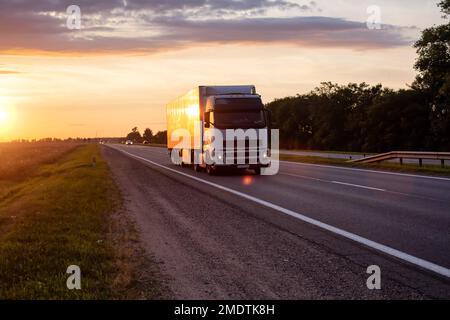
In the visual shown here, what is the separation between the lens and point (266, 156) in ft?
76.5

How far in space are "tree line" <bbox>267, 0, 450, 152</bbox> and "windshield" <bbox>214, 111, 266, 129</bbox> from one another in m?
1.04

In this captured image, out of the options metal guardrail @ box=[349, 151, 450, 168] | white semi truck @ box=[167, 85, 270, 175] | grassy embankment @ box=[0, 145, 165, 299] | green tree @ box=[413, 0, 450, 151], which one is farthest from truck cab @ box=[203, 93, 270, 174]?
green tree @ box=[413, 0, 450, 151]

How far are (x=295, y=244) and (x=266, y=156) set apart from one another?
15.1 metres

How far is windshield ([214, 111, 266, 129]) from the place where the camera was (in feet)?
74.6

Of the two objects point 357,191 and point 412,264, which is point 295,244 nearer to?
point 412,264

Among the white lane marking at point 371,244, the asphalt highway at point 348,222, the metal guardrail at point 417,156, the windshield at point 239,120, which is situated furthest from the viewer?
the metal guardrail at point 417,156

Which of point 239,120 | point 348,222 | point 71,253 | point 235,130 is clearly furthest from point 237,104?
point 71,253

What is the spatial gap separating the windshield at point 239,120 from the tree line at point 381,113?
1037 millimetres

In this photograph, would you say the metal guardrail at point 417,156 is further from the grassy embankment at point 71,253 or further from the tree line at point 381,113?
the grassy embankment at point 71,253

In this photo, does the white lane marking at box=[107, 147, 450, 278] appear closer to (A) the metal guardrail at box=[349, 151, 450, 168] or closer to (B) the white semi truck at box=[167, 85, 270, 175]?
(B) the white semi truck at box=[167, 85, 270, 175]

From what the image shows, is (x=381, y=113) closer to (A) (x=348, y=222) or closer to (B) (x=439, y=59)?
(B) (x=439, y=59)

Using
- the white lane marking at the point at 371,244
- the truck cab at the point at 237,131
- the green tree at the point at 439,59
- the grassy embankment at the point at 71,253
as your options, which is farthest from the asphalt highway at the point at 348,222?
the green tree at the point at 439,59

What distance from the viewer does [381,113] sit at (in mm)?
67062

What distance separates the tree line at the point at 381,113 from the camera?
49.1 m
